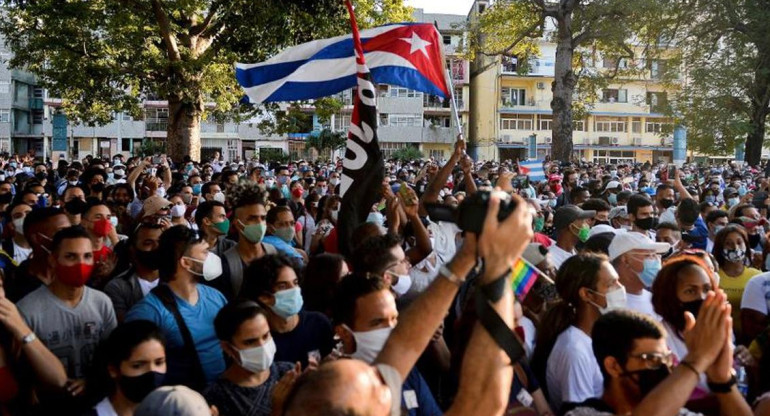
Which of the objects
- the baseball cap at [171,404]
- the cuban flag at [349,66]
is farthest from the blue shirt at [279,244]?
the baseball cap at [171,404]

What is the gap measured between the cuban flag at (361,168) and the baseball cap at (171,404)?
11.5ft

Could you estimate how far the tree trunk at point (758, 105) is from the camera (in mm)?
24297

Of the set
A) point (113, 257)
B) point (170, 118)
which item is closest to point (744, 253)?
point (113, 257)

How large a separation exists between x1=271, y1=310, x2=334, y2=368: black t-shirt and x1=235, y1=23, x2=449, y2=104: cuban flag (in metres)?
4.64

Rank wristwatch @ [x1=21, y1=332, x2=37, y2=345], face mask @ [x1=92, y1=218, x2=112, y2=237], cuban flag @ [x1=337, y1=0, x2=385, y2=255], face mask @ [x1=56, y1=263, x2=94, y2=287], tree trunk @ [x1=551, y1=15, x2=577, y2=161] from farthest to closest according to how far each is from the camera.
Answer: tree trunk @ [x1=551, y1=15, x2=577, y2=161] < cuban flag @ [x1=337, y1=0, x2=385, y2=255] < face mask @ [x1=92, y1=218, x2=112, y2=237] < face mask @ [x1=56, y1=263, x2=94, y2=287] < wristwatch @ [x1=21, y1=332, x2=37, y2=345]

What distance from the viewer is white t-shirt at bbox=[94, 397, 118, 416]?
3096mm

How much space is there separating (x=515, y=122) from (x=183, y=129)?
39.1 metres

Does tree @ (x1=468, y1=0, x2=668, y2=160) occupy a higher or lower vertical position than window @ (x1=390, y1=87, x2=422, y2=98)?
lower

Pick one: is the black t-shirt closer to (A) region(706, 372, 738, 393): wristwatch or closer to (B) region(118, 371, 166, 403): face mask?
(B) region(118, 371, 166, 403): face mask

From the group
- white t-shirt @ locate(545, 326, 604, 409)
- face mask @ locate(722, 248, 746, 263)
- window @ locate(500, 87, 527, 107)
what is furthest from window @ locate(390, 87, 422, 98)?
white t-shirt @ locate(545, 326, 604, 409)

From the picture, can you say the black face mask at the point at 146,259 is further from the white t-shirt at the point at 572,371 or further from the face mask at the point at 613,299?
the face mask at the point at 613,299

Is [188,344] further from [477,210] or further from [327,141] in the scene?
[327,141]

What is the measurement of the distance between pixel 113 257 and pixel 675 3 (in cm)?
2103

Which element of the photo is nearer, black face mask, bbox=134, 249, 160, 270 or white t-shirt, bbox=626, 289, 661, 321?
white t-shirt, bbox=626, 289, 661, 321
